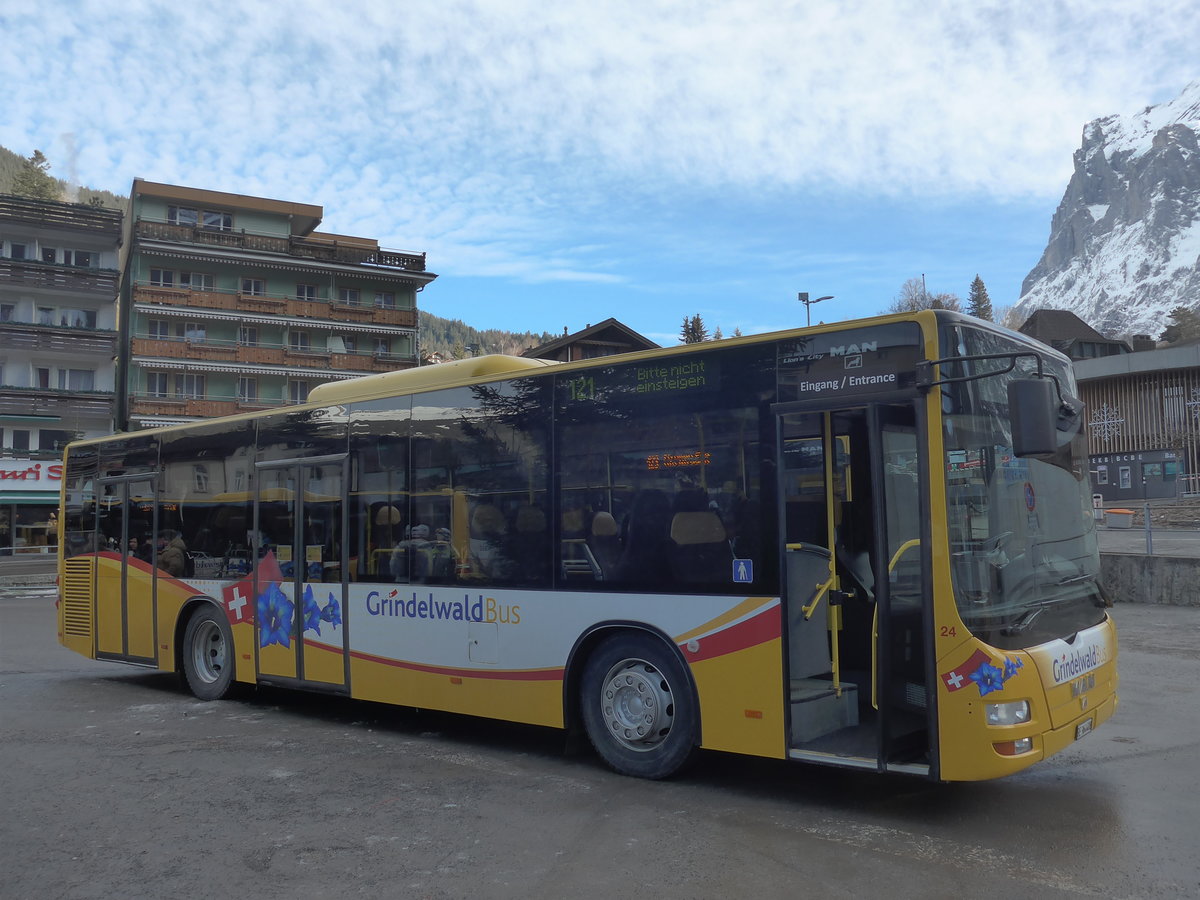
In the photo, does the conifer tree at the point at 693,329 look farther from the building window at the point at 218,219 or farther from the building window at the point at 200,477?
the building window at the point at 200,477

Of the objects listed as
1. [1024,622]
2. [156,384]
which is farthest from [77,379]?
[1024,622]

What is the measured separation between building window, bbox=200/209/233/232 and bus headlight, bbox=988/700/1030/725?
→ 57.3 meters

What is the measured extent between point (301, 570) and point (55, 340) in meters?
45.0

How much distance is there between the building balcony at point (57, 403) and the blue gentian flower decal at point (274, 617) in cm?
4337

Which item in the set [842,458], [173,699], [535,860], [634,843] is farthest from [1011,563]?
[173,699]

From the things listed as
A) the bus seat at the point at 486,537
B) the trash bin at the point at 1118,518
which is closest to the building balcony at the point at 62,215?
the trash bin at the point at 1118,518

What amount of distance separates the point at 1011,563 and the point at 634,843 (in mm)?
2629

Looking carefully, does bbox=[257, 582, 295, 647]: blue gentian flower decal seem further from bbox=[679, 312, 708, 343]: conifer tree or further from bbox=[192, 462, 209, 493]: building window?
bbox=[679, 312, 708, 343]: conifer tree

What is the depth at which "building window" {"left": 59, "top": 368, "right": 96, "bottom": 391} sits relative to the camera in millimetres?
49222

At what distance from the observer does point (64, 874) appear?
5.12m

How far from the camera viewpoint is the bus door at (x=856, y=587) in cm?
580

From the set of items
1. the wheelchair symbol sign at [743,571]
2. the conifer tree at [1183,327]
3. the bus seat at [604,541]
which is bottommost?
the wheelchair symbol sign at [743,571]

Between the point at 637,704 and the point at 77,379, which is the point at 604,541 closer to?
the point at 637,704

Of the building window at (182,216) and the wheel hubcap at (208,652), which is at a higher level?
the building window at (182,216)
